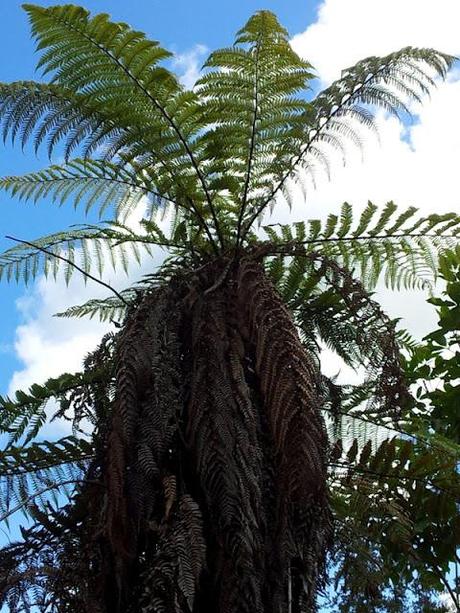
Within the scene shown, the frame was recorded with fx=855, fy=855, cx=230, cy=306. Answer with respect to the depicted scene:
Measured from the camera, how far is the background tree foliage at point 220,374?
6.30 feet

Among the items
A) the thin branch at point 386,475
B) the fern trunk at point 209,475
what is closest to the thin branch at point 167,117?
the fern trunk at point 209,475

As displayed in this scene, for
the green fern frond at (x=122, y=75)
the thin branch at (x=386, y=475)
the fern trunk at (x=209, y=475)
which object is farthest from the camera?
the green fern frond at (x=122, y=75)

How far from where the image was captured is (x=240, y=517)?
1.90 meters

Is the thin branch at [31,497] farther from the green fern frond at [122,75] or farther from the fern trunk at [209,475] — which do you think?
the green fern frond at [122,75]

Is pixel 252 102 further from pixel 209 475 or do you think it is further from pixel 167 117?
pixel 209 475

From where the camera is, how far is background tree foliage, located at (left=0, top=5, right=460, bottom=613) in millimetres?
1920

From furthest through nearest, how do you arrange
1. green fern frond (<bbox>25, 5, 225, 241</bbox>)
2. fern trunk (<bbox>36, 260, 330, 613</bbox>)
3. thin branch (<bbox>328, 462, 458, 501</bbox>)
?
green fern frond (<bbox>25, 5, 225, 241</bbox>), thin branch (<bbox>328, 462, 458, 501</bbox>), fern trunk (<bbox>36, 260, 330, 613</bbox>)

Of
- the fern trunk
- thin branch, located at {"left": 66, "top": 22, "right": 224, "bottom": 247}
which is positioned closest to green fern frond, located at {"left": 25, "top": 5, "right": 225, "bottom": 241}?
thin branch, located at {"left": 66, "top": 22, "right": 224, "bottom": 247}

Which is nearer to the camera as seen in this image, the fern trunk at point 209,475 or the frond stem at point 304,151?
the fern trunk at point 209,475

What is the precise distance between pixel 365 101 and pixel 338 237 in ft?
1.47

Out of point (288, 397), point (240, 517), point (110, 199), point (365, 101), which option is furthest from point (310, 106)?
point (240, 517)

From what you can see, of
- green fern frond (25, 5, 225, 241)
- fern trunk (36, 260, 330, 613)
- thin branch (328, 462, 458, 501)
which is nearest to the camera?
fern trunk (36, 260, 330, 613)

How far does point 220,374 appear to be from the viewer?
209cm

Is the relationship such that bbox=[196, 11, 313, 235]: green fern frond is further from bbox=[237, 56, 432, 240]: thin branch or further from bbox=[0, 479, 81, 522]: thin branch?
bbox=[0, 479, 81, 522]: thin branch
